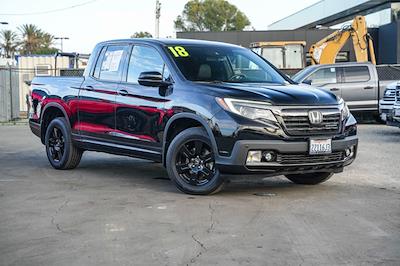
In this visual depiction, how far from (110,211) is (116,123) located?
2.11 meters

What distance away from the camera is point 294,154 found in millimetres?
7113

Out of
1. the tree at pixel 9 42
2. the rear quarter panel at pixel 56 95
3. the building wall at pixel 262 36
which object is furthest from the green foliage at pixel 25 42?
the rear quarter panel at pixel 56 95

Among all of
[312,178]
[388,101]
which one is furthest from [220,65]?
[388,101]

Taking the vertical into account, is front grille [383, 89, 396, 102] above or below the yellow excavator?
below

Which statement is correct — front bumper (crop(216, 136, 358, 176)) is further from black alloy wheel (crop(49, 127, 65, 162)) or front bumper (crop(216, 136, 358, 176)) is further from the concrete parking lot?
black alloy wheel (crop(49, 127, 65, 162))

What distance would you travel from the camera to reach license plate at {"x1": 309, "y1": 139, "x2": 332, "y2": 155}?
7.16m

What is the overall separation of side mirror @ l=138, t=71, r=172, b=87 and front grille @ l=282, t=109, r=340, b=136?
5.37 ft

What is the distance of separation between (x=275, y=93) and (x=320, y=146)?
31.7 inches

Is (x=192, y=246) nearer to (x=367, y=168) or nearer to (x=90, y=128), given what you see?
(x=90, y=128)

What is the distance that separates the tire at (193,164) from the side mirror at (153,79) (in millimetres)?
711

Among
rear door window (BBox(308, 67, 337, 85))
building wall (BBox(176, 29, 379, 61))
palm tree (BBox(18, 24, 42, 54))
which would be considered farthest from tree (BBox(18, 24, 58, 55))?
rear door window (BBox(308, 67, 337, 85))

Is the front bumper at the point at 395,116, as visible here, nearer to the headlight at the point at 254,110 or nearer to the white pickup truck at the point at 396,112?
the white pickup truck at the point at 396,112

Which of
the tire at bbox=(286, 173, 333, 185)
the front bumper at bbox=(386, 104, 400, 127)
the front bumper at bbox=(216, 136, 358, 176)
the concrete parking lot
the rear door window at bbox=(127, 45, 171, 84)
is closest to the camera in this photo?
the concrete parking lot

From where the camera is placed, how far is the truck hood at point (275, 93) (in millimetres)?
7098
